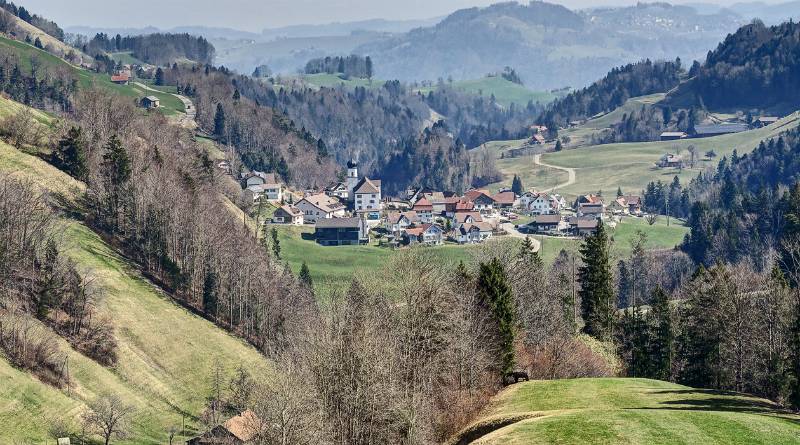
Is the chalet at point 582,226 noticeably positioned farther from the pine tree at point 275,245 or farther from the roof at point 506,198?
the pine tree at point 275,245

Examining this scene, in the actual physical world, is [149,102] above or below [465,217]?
above

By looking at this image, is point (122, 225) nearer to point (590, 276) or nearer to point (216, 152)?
point (590, 276)

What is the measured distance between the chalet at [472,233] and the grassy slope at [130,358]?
67.1 meters

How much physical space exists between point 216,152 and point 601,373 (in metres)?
133

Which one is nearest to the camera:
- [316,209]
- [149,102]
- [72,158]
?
[72,158]

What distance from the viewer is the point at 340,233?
147 metres

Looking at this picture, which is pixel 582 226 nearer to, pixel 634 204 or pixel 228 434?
pixel 634 204

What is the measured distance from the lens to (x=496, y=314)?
187ft

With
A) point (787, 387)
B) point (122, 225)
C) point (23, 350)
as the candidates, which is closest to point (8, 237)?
point (23, 350)

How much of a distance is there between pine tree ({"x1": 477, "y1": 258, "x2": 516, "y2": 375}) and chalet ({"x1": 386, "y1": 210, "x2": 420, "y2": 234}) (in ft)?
311

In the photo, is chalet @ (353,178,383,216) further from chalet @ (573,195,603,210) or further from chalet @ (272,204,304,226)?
chalet @ (573,195,603,210)

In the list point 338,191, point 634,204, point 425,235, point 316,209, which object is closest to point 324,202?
point 316,209

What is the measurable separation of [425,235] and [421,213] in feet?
78.1

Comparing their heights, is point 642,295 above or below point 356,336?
below
